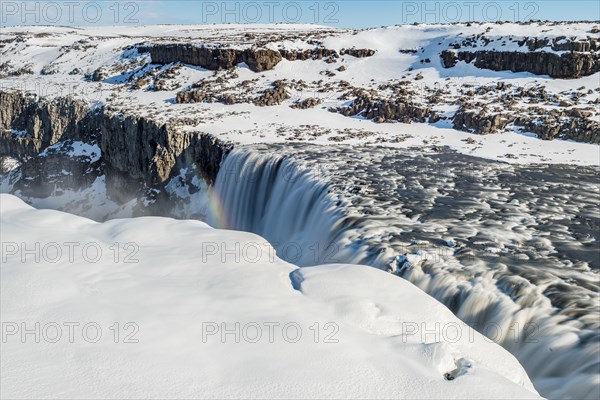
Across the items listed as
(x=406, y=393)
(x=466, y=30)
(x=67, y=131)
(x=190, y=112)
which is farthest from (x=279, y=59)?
(x=406, y=393)

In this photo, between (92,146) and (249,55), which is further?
(249,55)

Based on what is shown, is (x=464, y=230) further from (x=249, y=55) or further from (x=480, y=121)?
(x=249, y=55)

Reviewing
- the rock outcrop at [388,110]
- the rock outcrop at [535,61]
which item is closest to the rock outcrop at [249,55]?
the rock outcrop at [535,61]

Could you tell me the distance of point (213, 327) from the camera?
6.76 metres

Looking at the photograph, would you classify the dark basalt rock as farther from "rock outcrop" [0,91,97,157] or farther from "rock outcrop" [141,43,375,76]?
"rock outcrop" [0,91,97,157]

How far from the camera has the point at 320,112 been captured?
128 ft

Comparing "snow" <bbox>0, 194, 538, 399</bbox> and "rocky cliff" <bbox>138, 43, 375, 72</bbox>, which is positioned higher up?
"rocky cliff" <bbox>138, 43, 375, 72</bbox>

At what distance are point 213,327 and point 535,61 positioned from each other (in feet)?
149

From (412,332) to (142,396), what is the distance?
13.7ft

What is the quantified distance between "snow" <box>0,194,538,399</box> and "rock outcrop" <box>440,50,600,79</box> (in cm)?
4097

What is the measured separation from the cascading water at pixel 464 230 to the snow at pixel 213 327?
2362 millimetres

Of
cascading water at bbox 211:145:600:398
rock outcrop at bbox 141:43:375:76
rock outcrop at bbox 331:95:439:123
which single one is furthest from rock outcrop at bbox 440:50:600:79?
cascading water at bbox 211:145:600:398

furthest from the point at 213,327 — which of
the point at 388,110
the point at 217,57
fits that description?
the point at 217,57

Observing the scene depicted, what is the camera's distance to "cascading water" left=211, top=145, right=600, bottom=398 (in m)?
9.33
